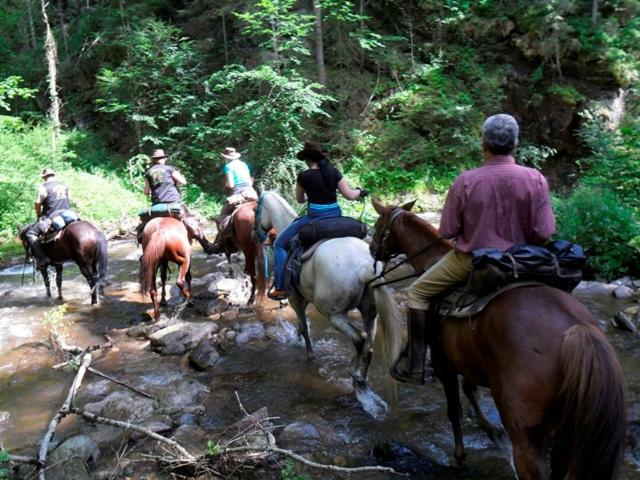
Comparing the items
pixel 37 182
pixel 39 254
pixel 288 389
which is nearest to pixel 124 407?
pixel 288 389

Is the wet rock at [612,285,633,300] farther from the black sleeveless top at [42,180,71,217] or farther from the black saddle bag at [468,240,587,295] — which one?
the black sleeveless top at [42,180,71,217]

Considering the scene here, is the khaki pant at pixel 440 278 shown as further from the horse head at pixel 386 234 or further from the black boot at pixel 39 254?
the black boot at pixel 39 254

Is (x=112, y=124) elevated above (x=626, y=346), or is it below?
above

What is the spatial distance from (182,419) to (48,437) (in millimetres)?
1293

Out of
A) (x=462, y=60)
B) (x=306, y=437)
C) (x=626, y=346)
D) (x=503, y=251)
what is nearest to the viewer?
(x=503, y=251)

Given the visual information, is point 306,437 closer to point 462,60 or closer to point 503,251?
point 503,251

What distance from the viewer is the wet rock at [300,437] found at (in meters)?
4.21

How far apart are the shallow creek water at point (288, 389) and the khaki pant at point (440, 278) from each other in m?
1.41

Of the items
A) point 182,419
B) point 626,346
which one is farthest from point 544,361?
point 626,346

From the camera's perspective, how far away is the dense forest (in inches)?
674

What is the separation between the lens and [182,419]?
485 cm

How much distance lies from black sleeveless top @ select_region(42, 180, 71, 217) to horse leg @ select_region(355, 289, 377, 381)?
24.7 ft

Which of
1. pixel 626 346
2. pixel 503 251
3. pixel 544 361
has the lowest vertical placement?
pixel 626 346

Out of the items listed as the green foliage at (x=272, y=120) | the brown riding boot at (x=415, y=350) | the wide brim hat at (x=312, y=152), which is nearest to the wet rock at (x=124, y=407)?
the brown riding boot at (x=415, y=350)
